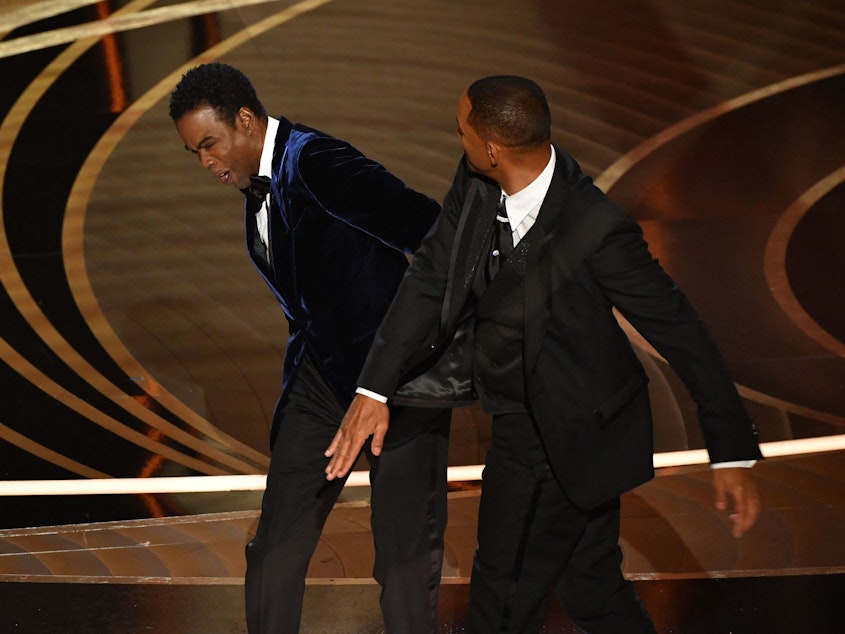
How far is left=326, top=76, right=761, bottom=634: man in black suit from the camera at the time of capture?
2.15 metres

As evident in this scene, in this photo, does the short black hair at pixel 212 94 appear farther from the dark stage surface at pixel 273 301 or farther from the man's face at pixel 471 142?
the dark stage surface at pixel 273 301

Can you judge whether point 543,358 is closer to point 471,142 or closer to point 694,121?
point 471,142

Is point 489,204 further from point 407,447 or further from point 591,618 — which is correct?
point 591,618

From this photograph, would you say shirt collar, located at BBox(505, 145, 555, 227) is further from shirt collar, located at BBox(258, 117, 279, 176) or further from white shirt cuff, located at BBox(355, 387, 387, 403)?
shirt collar, located at BBox(258, 117, 279, 176)

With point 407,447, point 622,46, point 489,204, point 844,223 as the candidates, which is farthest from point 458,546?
point 622,46

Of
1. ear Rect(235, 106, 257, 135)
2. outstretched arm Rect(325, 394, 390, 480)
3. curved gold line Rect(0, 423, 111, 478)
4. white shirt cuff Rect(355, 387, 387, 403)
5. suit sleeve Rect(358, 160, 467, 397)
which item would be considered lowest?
curved gold line Rect(0, 423, 111, 478)

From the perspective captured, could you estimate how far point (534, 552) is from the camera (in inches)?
91.7

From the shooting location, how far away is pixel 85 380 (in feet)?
14.7

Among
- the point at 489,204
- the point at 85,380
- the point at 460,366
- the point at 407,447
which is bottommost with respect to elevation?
the point at 85,380

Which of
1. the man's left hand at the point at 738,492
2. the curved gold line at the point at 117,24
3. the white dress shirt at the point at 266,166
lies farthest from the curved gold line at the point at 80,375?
the man's left hand at the point at 738,492

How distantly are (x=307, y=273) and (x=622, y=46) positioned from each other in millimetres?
4232

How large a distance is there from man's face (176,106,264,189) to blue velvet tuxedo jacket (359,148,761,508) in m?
0.49

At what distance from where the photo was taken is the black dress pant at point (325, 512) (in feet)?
8.43

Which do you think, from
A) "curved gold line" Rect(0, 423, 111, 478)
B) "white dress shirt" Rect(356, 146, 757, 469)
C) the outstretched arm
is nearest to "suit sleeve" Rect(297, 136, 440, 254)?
"white dress shirt" Rect(356, 146, 757, 469)
